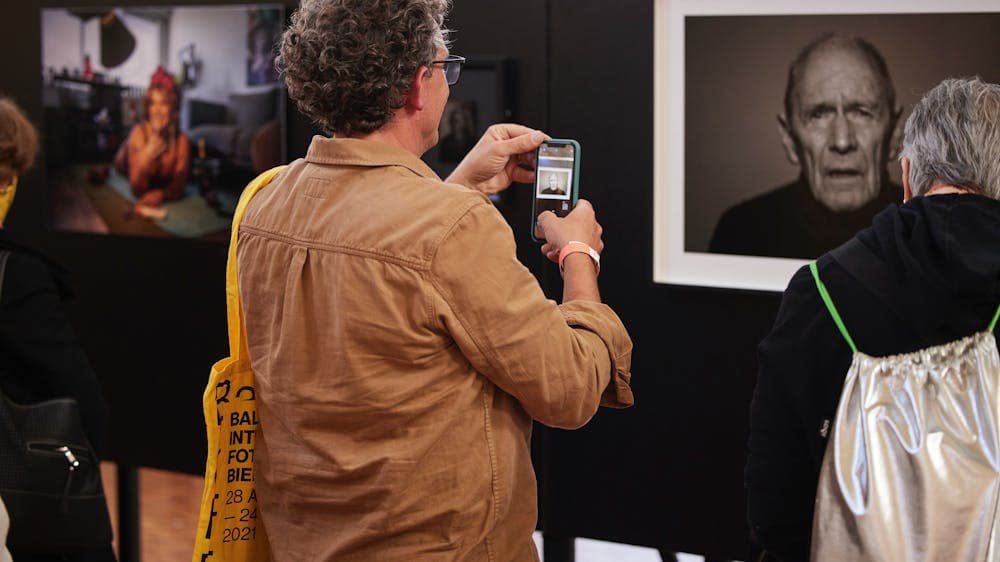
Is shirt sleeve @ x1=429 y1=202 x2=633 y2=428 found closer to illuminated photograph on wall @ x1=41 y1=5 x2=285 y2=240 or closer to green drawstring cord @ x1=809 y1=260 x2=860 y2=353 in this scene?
green drawstring cord @ x1=809 y1=260 x2=860 y2=353

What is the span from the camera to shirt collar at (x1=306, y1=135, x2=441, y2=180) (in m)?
2.04

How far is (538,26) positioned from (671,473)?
1.47m

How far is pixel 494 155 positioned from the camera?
2520 millimetres

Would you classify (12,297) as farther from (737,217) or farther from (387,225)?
(737,217)

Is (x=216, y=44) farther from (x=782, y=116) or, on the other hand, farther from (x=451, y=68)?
(x=451, y=68)

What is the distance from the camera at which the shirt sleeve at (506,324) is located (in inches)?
76.0

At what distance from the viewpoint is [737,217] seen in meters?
3.39

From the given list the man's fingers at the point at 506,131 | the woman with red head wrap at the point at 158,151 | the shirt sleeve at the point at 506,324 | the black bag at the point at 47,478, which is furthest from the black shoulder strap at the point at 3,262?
the shirt sleeve at the point at 506,324

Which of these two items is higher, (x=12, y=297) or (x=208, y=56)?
(x=208, y=56)

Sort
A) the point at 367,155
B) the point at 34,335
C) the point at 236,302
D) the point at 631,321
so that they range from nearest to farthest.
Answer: the point at 367,155
the point at 236,302
the point at 34,335
the point at 631,321

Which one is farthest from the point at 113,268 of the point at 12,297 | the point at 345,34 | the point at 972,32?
the point at 972,32

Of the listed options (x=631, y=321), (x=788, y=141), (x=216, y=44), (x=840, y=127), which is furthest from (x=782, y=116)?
(x=216, y=44)

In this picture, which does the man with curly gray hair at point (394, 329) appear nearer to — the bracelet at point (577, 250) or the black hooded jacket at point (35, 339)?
the bracelet at point (577, 250)

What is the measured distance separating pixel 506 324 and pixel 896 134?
5.35ft
